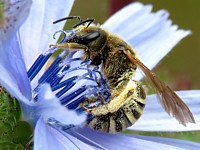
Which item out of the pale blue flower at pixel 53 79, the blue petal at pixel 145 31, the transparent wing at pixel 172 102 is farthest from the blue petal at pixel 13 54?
the blue petal at pixel 145 31

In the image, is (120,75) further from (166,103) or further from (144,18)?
(144,18)

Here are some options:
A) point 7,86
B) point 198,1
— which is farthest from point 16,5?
point 198,1

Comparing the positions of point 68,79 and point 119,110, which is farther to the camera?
point 68,79

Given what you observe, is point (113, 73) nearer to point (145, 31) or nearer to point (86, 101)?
point (86, 101)

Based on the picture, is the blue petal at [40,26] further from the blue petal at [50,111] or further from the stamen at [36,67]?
the blue petal at [50,111]

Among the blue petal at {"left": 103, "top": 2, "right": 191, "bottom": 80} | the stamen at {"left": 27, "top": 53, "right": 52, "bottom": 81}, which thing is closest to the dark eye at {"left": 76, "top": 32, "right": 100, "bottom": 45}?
the stamen at {"left": 27, "top": 53, "right": 52, "bottom": 81}

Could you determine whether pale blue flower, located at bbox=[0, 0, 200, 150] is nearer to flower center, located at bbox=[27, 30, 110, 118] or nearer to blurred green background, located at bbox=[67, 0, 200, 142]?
flower center, located at bbox=[27, 30, 110, 118]

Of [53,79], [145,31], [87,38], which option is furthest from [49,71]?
[145,31]
